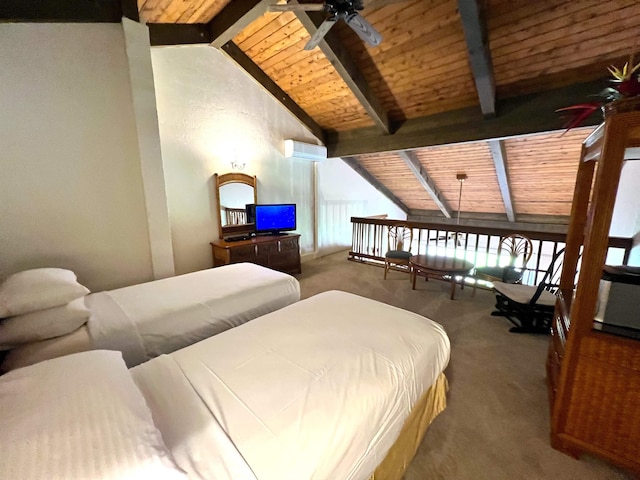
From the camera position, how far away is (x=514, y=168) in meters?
4.82

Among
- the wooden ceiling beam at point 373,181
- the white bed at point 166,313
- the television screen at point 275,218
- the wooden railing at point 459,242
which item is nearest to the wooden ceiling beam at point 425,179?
the wooden railing at point 459,242

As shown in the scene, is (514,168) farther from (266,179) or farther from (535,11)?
(266,179)

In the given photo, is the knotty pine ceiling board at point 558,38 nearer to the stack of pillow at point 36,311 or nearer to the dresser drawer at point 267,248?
the dresser drawer at point 267,248

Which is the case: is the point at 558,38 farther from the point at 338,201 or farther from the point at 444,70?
the point at 338,201

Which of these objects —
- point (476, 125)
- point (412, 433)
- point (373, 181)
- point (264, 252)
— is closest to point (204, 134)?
point (264, 252)

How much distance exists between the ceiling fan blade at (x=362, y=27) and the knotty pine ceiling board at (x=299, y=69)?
53.8 inches

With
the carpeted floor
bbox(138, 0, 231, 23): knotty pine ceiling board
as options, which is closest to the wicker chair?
the carpeted floor

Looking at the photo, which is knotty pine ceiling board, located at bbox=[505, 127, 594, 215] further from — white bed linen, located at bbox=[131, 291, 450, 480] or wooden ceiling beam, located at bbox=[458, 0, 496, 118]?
white bed linen, located at bbox=[131, 291, 450, 480]

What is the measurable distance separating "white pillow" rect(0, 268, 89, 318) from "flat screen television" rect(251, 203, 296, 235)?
2.63 m

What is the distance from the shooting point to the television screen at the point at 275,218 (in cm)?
420

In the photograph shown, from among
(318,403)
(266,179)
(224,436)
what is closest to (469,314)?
(318,403)

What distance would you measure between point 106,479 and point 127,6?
11.4 feet

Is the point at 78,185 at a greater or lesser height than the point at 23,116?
lesser

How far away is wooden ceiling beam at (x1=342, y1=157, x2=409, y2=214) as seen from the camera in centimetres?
620
